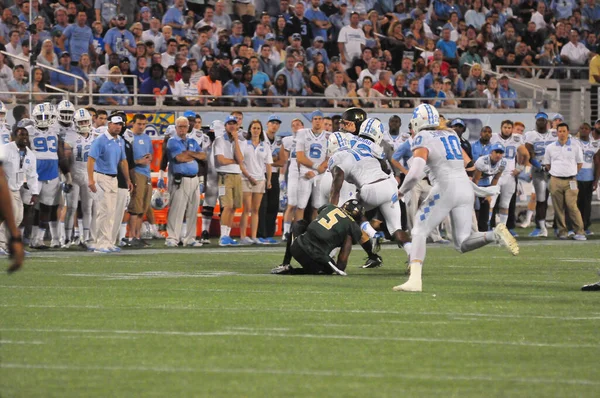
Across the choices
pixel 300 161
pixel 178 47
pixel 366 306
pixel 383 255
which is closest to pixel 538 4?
pixel 178 47

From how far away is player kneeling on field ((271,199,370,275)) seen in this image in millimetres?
12859

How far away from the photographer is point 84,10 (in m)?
24.0

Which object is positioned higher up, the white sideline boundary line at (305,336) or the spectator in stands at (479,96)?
the spectator in stands at (479,96)

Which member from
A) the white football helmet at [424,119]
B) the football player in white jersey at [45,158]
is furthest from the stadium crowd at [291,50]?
the white football helmet at [424,119]

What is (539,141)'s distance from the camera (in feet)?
70.5

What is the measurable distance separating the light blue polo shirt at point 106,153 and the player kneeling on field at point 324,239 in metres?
4.30

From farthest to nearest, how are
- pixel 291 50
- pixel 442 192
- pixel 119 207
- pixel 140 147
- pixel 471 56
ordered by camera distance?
pixel 471 56 → pixel 291 50 → pixel 140 147 → pixel 119 207 → pixel 442 192

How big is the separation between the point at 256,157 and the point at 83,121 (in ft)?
10.3

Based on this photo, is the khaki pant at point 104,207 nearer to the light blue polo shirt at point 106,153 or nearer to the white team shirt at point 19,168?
the light blue polo shirt at point 106,153

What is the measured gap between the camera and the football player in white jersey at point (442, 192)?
1127cm

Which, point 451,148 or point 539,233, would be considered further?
point 539,233

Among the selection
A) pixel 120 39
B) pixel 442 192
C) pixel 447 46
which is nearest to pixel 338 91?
pixel 447 46

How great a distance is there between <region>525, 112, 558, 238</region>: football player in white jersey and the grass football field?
7.61 meters

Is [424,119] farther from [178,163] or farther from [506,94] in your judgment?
[506,94]
